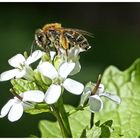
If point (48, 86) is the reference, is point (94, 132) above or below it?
below

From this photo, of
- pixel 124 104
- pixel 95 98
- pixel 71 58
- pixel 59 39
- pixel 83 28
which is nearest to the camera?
pixel 95 98

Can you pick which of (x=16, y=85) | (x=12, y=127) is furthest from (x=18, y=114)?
(x=12, y=127)

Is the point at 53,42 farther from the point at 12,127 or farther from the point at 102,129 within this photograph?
the point at 12,127

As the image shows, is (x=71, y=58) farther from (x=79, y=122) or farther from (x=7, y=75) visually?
(x=79, y=122)

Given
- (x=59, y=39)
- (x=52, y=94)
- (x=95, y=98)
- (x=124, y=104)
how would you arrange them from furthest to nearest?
(x=124, y=104)
(x=59, y=39)
(x=95, y=98)
(x=52, y=94)

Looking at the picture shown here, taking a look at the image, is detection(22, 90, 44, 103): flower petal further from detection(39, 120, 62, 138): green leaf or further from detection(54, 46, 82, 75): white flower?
detection(39, 120, 62, 138): green leaf

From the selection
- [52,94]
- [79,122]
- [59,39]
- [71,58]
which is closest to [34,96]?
[52,94]

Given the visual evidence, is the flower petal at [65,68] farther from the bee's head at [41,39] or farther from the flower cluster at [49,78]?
the bee's head at [41,39]
